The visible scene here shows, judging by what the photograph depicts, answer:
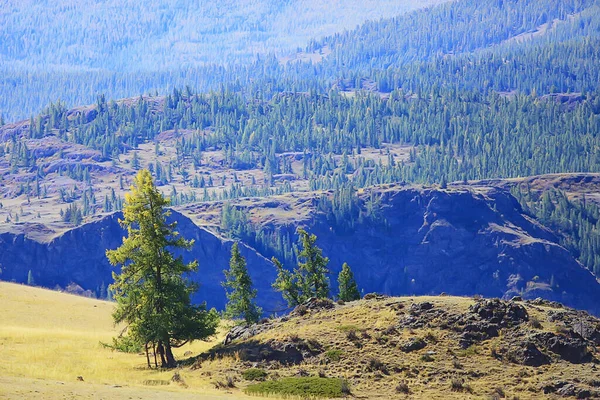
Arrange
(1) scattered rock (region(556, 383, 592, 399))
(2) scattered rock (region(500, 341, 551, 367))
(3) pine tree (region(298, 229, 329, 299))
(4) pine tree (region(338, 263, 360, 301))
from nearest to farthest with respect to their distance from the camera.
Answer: (1) scattered rock (region(556, 383, 592, 399)), (2) scattered rock (region(500, 341, 551, 367)), (3) pine tree (region(298, 229, 329, 299)), (4) pine tree (region(338, 263, 360, 301))

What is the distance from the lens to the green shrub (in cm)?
5741

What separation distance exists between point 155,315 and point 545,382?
24.2 m

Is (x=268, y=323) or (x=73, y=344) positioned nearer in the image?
(x=268, y=323)

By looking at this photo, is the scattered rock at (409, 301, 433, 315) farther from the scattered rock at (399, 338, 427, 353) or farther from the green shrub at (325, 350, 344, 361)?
the green shrub at (325, 350, 344, 361)

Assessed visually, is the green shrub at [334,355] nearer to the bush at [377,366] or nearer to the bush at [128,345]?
the bush at [377,366]

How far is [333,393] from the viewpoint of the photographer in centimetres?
5194

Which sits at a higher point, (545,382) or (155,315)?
(155,315)

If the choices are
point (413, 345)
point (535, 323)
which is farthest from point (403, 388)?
point (535, 323)

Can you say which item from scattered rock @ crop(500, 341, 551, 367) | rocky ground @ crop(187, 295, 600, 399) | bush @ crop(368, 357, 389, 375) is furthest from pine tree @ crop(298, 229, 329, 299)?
scattered rock @ crop(500, 341, 551, 367)

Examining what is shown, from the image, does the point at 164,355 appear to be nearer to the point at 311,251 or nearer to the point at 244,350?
the point at 244,350

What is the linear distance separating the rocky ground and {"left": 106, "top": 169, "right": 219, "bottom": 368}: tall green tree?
11.1 feet

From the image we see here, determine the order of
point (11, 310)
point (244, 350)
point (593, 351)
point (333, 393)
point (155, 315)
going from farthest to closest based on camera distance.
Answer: point (11, 310) → point (155, 315) → point (244, 350) → point (593, 351) → point (333, 393)

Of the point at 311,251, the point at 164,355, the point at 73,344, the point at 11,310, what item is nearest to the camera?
the point at 164,355

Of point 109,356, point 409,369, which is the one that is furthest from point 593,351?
point 109,356
